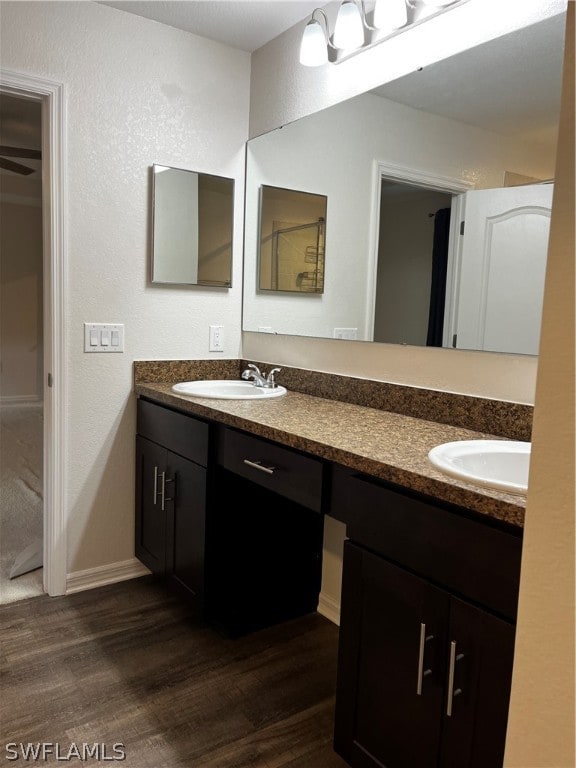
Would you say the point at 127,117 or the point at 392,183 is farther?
the point at 127,117

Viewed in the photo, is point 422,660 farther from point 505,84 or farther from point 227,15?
point 227,15

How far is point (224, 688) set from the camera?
1.75 meters

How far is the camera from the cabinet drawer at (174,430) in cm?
193

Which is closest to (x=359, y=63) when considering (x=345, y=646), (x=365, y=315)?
(x=365, y=315)

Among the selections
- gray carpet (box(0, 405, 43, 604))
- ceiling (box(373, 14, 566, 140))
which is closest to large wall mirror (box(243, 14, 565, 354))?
ceiling (box(373, 14, 566, 140))

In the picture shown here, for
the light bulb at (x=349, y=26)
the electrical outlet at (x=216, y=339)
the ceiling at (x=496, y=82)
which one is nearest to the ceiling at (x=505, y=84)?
the ceiling at (x=496, y=82)

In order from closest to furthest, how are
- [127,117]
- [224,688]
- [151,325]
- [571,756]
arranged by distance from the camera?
1. [571,756]
2. [224,688]
3. [127,117]
4. [151,325]

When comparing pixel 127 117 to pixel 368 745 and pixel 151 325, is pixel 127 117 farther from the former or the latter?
pixel 368 745

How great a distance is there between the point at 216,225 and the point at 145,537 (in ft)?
4.45

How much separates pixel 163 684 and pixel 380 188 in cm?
174

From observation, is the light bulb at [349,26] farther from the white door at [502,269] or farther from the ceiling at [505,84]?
the white door at [502,269]

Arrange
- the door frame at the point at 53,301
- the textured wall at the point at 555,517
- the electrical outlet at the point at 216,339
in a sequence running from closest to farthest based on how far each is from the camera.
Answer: the textured wall at the point at 555,517
the door frame at the point at 53,301
the electrical outlet at the point at 216,339

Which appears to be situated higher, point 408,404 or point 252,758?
point 408,404

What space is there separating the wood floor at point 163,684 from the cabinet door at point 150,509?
0.17 metres
